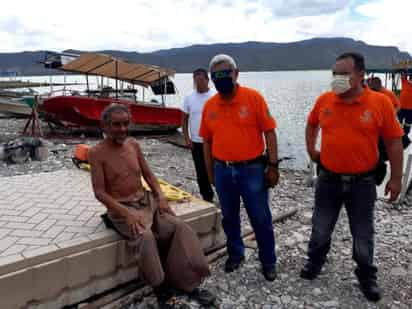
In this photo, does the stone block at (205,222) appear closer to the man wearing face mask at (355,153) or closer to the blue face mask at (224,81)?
the man wearing face mask at (355,153)

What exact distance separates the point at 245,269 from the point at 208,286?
0.52 meters

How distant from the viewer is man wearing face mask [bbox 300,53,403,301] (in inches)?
130

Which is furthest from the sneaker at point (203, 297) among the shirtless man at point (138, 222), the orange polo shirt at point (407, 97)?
the orange polo shirt at point (407, 97)

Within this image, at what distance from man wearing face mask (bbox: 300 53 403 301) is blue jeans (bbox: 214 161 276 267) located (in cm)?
52

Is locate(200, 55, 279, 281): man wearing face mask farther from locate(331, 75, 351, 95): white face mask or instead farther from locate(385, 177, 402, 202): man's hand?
locate(385, 177, 402, 202): man's hand

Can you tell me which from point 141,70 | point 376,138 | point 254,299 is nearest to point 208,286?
point 254,299

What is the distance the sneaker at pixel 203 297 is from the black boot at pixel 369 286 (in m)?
1.45

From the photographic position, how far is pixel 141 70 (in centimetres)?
1462

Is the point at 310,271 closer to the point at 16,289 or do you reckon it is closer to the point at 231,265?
the point at 231,265

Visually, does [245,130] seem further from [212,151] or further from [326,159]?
[326,159]

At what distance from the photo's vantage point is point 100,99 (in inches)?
574

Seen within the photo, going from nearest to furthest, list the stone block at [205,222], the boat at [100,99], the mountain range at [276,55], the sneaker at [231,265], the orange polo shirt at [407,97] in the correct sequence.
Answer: the sneaker at [231,265], the stone block at [205,222], the orange polo shirt at [407,97], the boat at [100,99], the mountain range at [276,55]

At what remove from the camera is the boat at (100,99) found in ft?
45.3

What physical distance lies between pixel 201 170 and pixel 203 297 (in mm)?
2534
